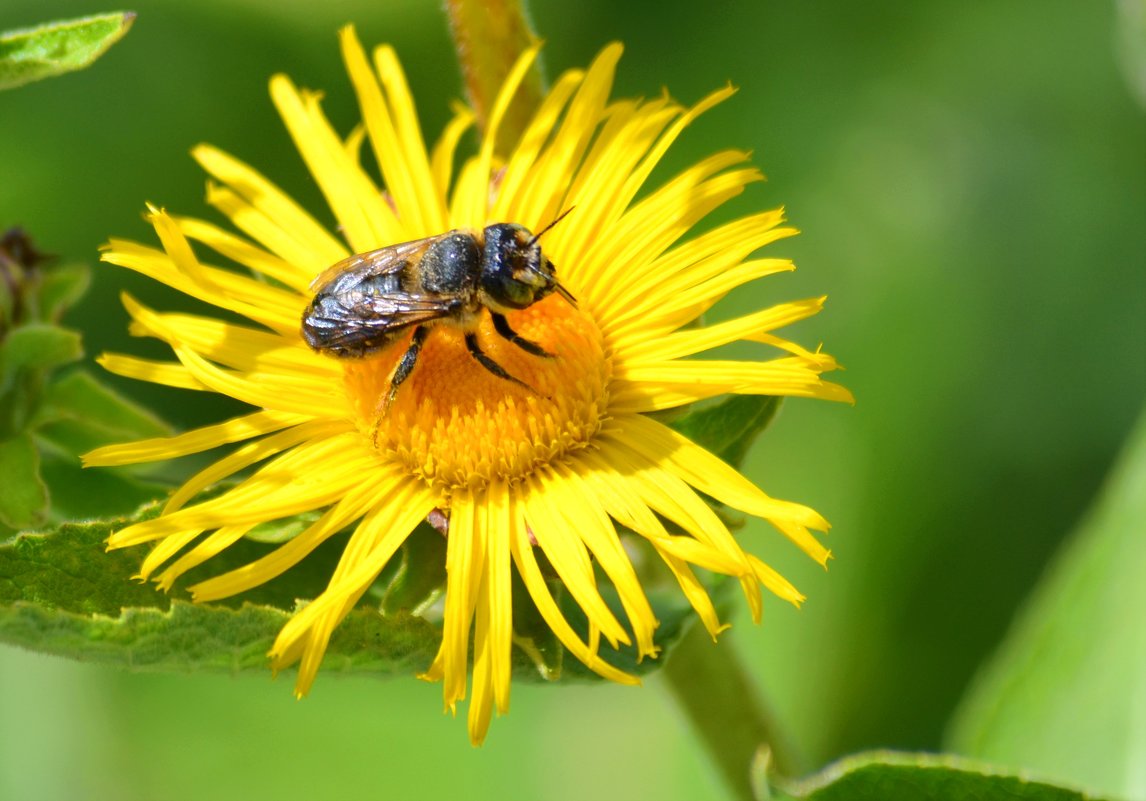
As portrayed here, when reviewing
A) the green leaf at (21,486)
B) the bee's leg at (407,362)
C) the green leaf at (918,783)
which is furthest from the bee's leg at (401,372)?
the green leaf at (918,783)

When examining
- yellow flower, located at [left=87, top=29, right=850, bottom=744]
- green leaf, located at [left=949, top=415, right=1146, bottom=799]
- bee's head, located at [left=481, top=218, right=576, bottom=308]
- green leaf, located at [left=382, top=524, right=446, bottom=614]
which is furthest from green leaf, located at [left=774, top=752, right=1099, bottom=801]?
bee's head, located at [left=481, top=218, right=576, bottom=308]

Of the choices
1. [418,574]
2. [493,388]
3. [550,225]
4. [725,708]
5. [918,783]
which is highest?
[550,225]

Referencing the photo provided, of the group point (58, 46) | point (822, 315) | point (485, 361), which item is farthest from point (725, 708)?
point (822, 315)

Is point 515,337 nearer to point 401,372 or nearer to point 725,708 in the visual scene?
point 401,372

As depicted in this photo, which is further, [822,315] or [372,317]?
[822,315]

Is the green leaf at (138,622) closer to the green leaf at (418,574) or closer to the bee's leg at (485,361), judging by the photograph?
the green leaf at (418,574)

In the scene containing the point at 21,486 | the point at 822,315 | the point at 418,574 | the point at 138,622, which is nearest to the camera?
the point at 138,622
